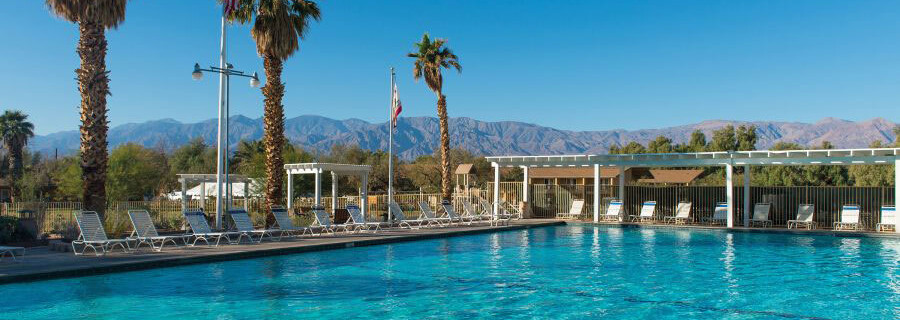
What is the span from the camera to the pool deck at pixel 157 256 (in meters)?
10.8

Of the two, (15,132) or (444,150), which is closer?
(444,150)

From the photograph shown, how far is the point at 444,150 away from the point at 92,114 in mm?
14987

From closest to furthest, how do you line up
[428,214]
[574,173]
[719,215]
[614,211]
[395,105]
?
[428,214] → [719,215] → [395,105] → [614,211] → [574,173]

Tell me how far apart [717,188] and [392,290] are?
17.8 m

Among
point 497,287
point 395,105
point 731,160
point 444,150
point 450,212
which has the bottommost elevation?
point 497,287

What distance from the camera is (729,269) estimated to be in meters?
13.1

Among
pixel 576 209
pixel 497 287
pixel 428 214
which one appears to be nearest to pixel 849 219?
pixel 576 209

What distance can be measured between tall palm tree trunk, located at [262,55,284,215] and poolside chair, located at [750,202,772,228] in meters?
15.0

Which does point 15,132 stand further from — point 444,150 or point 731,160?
point 731,160

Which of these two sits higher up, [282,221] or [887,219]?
[282,221]

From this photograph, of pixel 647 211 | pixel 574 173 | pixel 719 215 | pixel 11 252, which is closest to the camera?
pixel 11 252

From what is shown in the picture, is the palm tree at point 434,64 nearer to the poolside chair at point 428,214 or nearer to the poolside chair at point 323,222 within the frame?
the poolside chair at point 428,214

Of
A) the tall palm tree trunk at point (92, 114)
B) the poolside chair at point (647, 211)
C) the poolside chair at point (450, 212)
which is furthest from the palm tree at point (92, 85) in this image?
the poolside chair at point (647, 211)

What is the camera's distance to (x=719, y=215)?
23.2 m
